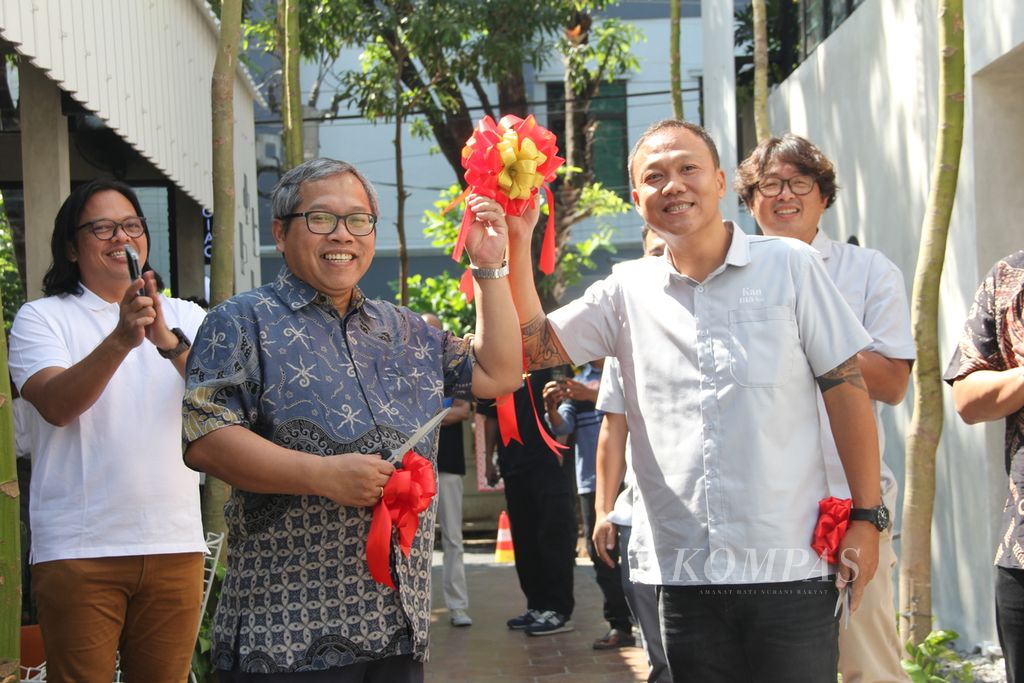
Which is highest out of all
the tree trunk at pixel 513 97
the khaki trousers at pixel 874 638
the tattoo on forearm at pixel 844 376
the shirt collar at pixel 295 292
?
the tree trunk at pixel 513 97

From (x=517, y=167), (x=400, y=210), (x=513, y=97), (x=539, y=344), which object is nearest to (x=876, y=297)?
(x=539, y=344)

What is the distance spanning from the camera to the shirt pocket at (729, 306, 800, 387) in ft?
11.5

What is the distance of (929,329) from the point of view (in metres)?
5.46

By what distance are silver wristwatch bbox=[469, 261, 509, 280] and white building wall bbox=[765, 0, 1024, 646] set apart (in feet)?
13.5

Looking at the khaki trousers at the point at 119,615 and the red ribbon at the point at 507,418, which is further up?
the red ribbon at the point at 507,418

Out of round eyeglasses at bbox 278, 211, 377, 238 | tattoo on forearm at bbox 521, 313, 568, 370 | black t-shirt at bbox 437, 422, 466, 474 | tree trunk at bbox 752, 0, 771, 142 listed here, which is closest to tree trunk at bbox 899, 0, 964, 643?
tattoo on forearm at bbox 521, 313, 568, 370

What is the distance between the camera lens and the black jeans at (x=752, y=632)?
346cm

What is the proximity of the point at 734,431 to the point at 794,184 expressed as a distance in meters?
1.61

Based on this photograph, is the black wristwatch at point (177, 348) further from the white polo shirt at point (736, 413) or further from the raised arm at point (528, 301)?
the white polo shirt at point (736, 413)

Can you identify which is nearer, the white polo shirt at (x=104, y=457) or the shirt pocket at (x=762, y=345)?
the shirt pocket at (x=762, y=345)

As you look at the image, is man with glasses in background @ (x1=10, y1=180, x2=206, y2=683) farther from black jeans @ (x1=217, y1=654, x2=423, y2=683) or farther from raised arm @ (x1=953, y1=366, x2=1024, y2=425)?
raised arm @ (x1=953, y1=366, x2=1024, y2=425)

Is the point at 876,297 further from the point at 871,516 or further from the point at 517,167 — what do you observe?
the point at 517,167

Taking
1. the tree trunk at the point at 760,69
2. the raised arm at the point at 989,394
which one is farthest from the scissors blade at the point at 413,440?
the tree trunk at the point at 760,69

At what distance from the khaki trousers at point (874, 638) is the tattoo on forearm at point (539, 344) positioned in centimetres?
148
